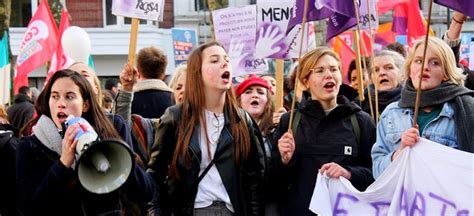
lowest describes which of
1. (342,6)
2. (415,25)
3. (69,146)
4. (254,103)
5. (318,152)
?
(318,152)

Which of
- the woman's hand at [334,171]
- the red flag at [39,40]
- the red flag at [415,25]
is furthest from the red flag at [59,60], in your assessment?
the woman's hand at [334,171]

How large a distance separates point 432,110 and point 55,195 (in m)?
1.95

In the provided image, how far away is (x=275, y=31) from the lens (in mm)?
6449

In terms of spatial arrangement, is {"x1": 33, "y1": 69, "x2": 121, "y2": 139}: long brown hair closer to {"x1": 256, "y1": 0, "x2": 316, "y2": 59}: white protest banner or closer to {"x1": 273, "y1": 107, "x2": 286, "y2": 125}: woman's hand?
{"x1": 273, "y1": 107, "x2": 286, "y2": 125}: woman's hand

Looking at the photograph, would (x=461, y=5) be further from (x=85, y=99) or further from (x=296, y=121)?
(x=85, y=99)

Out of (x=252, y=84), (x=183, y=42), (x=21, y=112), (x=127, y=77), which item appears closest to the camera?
(x=127, y=77)

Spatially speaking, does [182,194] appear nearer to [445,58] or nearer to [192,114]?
[192,114]

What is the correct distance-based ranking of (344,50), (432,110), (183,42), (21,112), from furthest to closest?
(183,42) → (344,50) → (21,112) → (432,110)

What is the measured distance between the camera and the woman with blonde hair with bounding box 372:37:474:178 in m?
3.99

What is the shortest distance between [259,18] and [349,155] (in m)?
2.44

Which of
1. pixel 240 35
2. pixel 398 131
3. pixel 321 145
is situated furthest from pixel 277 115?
pixel 240 35

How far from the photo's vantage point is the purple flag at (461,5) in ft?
13.1

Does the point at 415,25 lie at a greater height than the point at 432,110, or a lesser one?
greater

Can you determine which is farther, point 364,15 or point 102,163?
point 364,15
